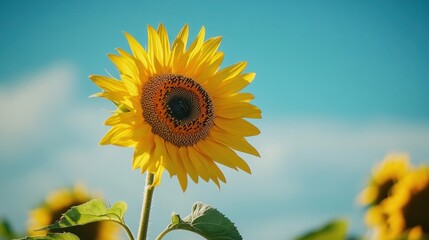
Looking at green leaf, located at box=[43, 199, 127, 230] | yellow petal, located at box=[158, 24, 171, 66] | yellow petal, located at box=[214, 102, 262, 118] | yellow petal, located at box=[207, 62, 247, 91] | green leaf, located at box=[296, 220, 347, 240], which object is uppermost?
yellow petal, located at box=[207, 62, 247, 91]

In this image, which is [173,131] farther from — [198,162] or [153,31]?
[153,31]

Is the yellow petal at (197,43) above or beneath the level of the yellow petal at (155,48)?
above

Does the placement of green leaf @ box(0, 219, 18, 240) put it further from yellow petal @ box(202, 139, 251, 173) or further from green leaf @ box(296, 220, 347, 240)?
green leaf @ box(296, 220, 347, 240)

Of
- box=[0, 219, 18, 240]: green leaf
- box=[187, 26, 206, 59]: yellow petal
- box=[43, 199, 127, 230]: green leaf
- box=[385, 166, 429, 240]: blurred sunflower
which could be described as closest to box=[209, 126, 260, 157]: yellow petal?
box=[187, 26, 206, 59]: yellow petal

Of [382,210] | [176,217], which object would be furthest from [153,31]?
[382,210]

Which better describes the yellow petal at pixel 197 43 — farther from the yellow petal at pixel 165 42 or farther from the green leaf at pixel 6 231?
the green leaf at pixel 6 231

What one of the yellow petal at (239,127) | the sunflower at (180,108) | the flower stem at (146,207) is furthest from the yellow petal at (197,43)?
the flower stem at (146,207)
